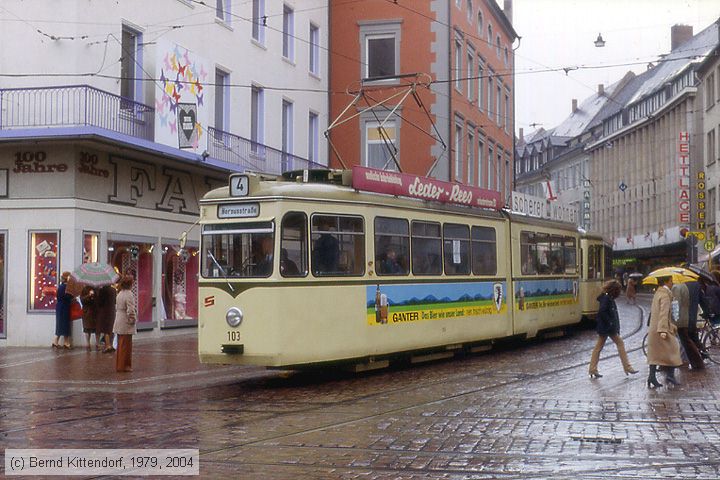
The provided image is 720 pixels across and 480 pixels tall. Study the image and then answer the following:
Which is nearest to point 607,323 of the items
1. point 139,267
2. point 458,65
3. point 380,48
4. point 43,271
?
point 43,271

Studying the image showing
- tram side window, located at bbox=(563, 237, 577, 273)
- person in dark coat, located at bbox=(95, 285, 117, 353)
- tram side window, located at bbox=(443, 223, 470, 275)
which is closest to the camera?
tram side window, located at bbox=(443, 223, 470, 275)

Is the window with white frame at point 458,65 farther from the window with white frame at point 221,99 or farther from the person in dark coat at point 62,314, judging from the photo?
the person in dark coat at point 62,314

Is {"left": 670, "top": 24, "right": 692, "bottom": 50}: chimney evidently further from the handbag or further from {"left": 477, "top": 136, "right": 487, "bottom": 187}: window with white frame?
the handbag

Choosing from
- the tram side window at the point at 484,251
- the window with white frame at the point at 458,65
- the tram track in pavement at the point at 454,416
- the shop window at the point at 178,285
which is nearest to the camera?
the tram track in pavement at the point at 454,416

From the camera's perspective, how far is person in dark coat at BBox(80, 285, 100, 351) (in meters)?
23.2

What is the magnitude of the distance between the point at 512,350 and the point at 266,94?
14.4 m

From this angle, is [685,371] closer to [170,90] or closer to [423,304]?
[423,304]

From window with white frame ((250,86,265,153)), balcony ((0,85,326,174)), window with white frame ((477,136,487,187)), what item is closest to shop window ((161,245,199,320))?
balcony ((0,85,326,174))

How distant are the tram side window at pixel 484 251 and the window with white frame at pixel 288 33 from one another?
650 inches

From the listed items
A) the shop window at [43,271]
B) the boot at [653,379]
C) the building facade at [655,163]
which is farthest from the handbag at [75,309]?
the building facade at [655,163]

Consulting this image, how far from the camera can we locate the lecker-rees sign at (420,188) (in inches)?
652

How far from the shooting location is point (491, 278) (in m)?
20.8

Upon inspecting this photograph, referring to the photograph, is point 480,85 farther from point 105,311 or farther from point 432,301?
point 432,301

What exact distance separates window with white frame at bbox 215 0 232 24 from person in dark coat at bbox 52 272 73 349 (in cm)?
1040
